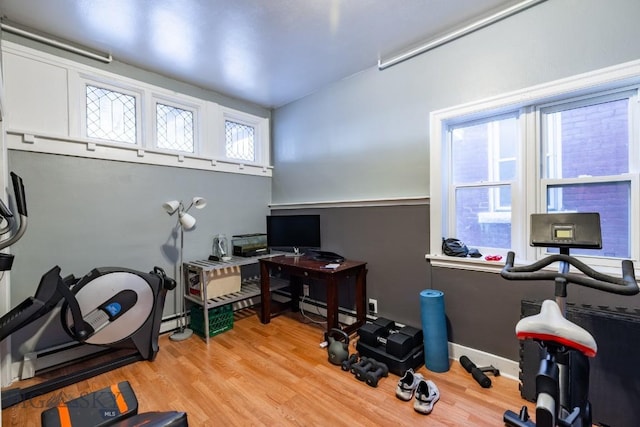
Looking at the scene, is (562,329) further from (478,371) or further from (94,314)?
(94,314)

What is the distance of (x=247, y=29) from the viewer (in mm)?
2256

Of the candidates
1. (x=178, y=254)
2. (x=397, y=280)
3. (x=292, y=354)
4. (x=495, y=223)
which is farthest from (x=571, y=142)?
(x=178, y=254)

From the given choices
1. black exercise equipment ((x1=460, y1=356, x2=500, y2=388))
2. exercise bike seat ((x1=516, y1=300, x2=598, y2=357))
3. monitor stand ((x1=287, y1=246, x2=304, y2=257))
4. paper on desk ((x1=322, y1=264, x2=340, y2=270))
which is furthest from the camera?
monitor stand ((x1=287, y1=246, x2=304, y2=257))

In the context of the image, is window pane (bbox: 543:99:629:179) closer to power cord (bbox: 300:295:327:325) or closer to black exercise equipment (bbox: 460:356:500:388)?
black exercise equipment (bbox: 460:356:500:388)

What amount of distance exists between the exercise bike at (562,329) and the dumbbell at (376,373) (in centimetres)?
77

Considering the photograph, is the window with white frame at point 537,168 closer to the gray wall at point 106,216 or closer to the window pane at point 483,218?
the window pane at point 483,218

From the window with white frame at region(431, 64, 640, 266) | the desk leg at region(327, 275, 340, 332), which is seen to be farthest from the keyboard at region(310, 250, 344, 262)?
the window with white frame at region(431, 64, 640, 266)

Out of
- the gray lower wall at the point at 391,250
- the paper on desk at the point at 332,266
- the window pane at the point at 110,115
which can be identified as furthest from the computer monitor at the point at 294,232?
the window pane at the point at 110,115

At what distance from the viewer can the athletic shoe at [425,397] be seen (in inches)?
→ 68.4

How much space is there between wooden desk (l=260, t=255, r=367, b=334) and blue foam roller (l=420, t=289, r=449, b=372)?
0.74 metres

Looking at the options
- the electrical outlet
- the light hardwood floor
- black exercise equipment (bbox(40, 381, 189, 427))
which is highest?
the electrical outlet

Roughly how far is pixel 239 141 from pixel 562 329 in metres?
3.64

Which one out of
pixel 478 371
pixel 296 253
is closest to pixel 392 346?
pixel 478 371

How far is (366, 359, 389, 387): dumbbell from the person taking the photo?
2.01 m
